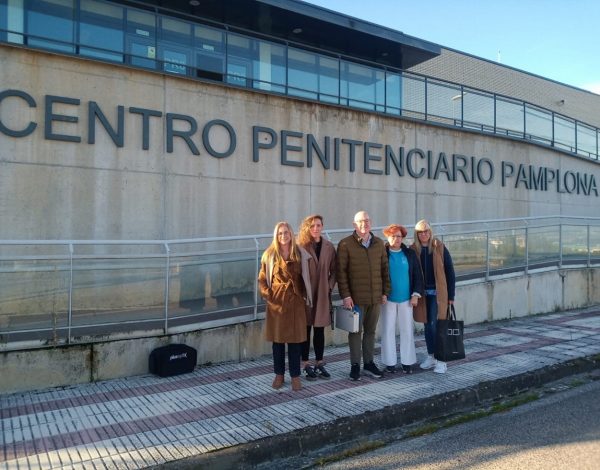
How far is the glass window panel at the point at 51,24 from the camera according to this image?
7641 mm

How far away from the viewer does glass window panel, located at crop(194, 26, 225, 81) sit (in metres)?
8.98

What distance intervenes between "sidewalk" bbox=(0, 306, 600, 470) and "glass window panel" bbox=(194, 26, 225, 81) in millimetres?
5527

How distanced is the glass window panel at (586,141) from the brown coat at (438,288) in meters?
13.4

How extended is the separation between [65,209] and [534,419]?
6.75 metres

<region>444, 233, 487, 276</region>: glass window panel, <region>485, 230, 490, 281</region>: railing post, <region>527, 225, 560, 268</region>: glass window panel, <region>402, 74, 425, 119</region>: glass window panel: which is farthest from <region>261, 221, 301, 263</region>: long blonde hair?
<region>402, 74, 425, 119</region>: glass window panel

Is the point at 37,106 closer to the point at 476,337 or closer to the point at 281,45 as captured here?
the point at 281,45

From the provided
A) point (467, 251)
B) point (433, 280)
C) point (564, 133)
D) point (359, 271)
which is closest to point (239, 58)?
point (467, 251)

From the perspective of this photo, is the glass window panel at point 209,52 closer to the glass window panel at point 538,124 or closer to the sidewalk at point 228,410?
the sidewalk at point 228,410

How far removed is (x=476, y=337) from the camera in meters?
7.76

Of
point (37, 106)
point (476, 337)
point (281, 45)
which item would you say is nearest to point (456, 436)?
point (476, 337)

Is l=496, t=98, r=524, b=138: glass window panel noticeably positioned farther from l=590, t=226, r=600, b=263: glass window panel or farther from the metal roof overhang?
l=590, t=226, r=600, b=263: glass window panel

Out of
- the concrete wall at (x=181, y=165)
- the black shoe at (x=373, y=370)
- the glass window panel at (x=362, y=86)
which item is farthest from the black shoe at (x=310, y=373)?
the glass window panel at (x=362, y=86)

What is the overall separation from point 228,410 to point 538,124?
539 inches

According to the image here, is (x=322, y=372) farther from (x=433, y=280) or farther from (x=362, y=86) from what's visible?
(x=362, y=86)
